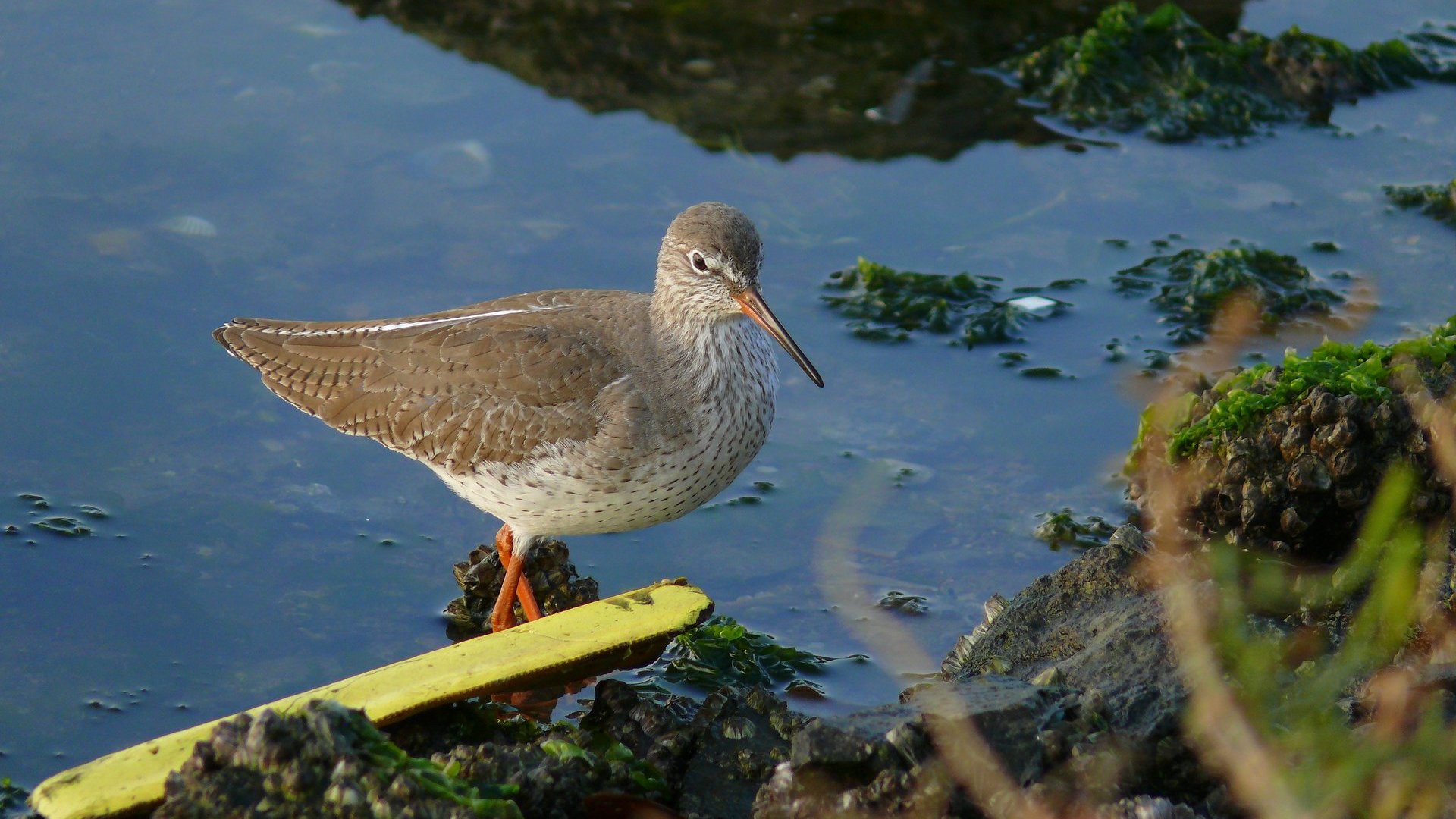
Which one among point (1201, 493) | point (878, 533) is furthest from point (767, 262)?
point (1201, 493)

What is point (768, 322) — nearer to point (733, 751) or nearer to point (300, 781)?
point (733, 751)

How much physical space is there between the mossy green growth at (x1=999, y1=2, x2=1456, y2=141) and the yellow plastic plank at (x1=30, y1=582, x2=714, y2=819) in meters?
5.30

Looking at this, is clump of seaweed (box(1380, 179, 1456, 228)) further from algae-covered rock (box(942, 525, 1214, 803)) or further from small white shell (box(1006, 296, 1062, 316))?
algae-covered rock (box(942, 525, 1214, 803))

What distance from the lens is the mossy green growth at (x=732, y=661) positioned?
5.43 meters

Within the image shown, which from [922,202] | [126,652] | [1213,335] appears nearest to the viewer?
[126,652]

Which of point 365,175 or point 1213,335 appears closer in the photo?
point 1213,335

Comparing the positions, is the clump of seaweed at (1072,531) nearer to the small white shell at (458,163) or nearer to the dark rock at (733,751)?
the dark rock at (733,751)

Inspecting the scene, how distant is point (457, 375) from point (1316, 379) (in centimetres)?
339

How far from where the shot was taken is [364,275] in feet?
24.3

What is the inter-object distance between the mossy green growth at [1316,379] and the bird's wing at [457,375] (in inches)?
93.4

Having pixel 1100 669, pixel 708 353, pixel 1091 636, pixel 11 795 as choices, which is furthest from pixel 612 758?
pixel 11 795

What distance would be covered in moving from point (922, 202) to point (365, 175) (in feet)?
10.5

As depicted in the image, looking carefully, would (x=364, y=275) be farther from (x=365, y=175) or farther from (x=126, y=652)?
(x=126, y=652)

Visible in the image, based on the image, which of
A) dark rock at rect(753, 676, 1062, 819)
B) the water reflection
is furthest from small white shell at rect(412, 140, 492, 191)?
dark rock at rect(753, 676, 1062, 819)
